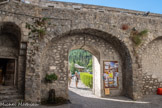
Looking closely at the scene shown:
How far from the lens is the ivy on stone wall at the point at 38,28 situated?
19.5 ft

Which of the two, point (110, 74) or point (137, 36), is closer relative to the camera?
point (137, 36)

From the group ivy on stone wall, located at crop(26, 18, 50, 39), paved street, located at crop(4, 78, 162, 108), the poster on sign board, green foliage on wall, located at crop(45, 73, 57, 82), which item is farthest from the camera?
the poster on sign board

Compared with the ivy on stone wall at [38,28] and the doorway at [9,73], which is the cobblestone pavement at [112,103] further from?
the ivy on stone wall at [38,28]

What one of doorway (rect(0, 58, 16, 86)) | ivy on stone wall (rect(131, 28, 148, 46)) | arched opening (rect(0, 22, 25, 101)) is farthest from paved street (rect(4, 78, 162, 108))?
ivy on stone wall (rect(131, 28, 148, 46))

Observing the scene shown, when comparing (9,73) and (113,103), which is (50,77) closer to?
(9,73)

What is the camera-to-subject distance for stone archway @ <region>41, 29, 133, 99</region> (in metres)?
6.43

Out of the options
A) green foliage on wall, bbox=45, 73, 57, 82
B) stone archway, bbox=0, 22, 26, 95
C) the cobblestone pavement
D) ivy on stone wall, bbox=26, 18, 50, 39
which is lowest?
the cobblestone pavement

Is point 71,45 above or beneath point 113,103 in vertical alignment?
above

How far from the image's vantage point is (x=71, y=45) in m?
6.93

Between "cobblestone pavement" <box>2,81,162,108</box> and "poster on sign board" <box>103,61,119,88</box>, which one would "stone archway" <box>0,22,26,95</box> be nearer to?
"cobblestone pavement" <box>2,81,162,108</box>

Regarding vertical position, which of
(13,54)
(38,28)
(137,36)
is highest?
(38,28)

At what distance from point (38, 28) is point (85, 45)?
8.70ft

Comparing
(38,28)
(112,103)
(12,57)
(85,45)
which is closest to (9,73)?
(12,57)

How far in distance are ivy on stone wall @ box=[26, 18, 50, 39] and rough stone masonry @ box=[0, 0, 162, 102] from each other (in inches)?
4.9
